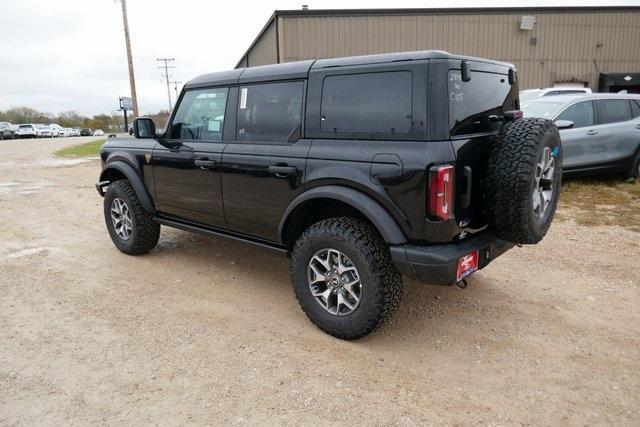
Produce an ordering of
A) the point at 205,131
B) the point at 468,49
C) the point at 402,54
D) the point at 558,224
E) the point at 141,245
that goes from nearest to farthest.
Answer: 1. the point at 402,54
2. the point at 205,131
3. the point at 141,245
4. the point at 558,224
5. the point at 468,49

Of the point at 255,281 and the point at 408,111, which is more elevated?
the point at 408,111


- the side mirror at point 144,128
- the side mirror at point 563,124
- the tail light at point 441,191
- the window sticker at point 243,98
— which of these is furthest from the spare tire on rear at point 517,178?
the side mirror at point 563,124

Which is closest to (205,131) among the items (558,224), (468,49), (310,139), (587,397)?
(310,139)

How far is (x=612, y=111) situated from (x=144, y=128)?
7.70 meters

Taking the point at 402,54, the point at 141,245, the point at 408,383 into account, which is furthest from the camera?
the point at 141,245

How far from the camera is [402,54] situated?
2.91 meters

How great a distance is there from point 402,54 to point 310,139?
86cm

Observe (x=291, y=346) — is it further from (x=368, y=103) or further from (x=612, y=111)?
(x=612, y=111)

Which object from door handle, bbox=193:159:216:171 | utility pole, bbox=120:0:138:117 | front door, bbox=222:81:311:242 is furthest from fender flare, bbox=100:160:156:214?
utility pole, bbox=120:0:138:117

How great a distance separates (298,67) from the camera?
3459 mm

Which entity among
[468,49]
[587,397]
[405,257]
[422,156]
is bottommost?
[587,397]

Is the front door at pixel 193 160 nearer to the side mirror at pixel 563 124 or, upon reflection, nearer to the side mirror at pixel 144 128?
the side mirror at pixel 144 128

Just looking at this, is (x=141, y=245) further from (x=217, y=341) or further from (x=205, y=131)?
(x=217, y=341)

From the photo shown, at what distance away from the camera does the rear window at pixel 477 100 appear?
2.84 m
